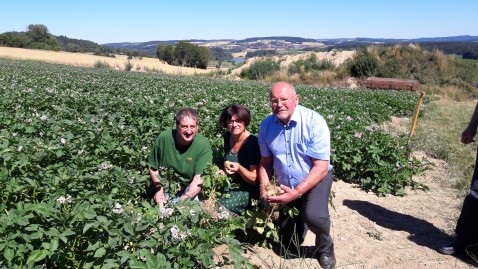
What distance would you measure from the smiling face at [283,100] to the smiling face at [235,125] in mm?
576

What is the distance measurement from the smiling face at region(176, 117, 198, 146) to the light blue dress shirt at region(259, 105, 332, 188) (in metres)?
0.65

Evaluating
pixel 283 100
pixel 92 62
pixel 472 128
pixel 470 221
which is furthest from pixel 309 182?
pixel 92 62

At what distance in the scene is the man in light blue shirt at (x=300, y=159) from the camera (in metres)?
3.08

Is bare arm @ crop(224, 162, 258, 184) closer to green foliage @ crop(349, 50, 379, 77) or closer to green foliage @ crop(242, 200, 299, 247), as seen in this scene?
green foliage @ crop(242, 200, 299, 247)

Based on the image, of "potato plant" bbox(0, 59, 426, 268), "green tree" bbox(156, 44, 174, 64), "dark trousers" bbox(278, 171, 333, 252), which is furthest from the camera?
"green tree" bbox(156, 44, 174, 64)

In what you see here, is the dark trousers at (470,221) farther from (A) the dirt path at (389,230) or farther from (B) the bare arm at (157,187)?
(B) the bare arm at (157,187)

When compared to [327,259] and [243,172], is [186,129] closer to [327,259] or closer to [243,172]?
[243,172]

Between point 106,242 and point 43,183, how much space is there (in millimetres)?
749

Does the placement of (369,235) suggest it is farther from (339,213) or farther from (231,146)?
(231,146)

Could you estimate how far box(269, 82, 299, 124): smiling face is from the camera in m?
3.04

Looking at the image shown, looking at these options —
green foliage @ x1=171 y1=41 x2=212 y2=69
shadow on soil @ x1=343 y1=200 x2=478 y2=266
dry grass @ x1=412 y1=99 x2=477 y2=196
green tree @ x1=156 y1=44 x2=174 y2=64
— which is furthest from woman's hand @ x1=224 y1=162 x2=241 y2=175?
green tree @ x1=156 y1=44 x2=174 y2=64

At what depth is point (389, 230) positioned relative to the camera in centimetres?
412

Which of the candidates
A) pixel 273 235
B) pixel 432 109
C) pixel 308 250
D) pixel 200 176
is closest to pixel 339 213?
pixel 308 250

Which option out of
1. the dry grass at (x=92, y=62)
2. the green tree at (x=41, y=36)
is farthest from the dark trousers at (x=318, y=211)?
the green tree at (x=41, y=36)
